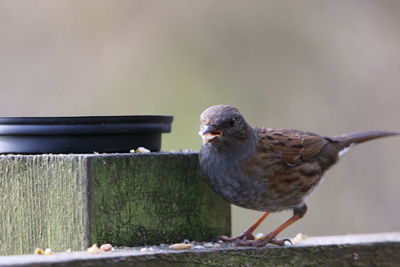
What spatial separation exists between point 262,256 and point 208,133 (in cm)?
86

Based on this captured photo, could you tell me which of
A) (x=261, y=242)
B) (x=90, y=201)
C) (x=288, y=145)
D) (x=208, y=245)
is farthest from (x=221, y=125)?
(x=90, y=201)

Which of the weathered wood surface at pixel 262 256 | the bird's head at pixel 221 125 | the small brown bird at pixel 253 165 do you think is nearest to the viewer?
the weathered wood surface at pixel 262 256

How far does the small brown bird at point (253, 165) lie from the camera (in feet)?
13.9

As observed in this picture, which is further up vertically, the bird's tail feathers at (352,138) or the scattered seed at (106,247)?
the bird's tail feathers at (352,138)

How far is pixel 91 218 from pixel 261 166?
1.17 m

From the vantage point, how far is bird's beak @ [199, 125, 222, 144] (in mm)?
4285

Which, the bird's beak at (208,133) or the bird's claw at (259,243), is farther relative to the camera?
the bird's beak at (208,133)

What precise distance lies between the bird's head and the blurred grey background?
289 centimetres

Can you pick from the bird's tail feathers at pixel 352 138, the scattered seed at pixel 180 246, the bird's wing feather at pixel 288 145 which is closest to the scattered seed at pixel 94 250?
the scattered seed at pixel 180 246

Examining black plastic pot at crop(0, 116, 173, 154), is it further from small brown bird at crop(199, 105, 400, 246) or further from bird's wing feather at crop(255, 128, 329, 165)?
bird's wing feather at crop(255, 128, 329, 165)

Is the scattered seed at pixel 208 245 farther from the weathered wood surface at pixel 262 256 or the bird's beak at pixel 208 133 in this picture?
the bird's beak at pixel 208 133

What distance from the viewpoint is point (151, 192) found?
384cm

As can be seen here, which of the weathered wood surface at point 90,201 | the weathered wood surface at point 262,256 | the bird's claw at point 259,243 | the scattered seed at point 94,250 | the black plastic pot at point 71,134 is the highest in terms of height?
the black plastic pot at point 71,134

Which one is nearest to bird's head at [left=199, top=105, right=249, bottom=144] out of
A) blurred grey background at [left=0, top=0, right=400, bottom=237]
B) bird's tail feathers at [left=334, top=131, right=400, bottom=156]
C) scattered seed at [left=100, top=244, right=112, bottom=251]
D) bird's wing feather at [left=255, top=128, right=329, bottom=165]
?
bird's wing feather at [left=255, top=128, right=329, bottom=165]
